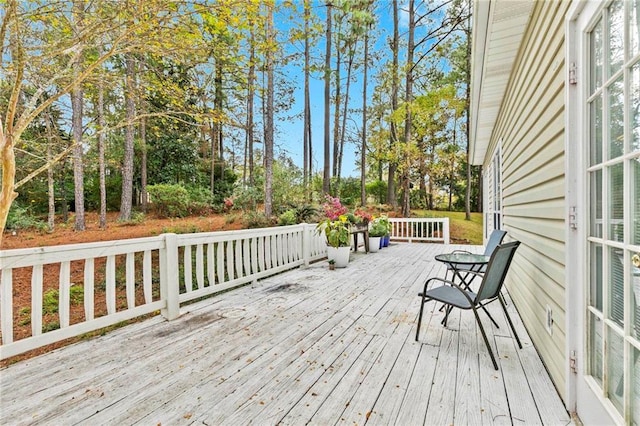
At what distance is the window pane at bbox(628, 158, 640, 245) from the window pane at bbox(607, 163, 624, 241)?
71 millimetres

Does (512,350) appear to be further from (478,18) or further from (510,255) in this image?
(478,18)

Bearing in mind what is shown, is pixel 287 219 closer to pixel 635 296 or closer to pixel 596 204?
pixel 596 204

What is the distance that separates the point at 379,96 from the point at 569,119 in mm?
14159

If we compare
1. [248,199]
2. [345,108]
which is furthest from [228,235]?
[345,108]

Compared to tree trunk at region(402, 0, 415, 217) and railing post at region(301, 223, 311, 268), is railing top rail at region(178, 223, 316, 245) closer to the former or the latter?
railing post at region(301, 223, 311, 268)

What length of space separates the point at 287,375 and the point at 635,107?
2.28 m

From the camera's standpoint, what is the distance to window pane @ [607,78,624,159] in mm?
1244

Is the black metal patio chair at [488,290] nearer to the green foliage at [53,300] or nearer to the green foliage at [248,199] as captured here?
the green foliage at [53,300]

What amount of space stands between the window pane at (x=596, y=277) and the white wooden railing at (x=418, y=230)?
8.20 m

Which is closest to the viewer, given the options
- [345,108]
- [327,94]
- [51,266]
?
[51,266]

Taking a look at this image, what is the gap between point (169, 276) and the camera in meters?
2.99

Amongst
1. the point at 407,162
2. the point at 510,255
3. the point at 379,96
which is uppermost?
the point at 379,96

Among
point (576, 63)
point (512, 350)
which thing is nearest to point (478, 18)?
point (576, 63)

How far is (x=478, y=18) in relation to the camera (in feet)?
9.71
